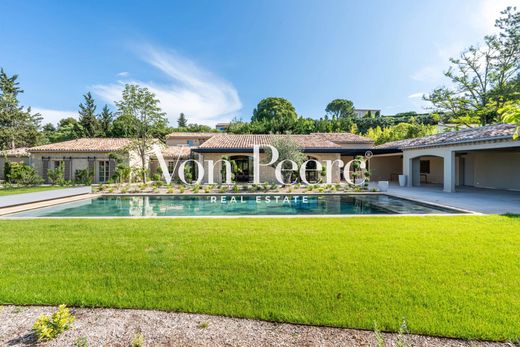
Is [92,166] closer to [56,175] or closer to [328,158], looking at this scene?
[56,175]

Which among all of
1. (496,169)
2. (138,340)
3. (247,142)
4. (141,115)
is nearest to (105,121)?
(141,115)

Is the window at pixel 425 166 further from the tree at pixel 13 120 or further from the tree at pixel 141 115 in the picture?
the tree at pixel 13 120

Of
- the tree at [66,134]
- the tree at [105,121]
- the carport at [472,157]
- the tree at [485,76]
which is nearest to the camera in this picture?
the carport at [472,157]

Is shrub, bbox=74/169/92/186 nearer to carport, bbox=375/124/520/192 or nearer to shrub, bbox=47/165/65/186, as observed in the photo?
shrub, bbox=47/165/65/186

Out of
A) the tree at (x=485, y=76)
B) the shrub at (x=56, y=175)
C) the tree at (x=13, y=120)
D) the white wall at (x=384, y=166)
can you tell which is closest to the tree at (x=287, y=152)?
the white wall at (x=384, y=166)

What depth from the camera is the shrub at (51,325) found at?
2992 mm

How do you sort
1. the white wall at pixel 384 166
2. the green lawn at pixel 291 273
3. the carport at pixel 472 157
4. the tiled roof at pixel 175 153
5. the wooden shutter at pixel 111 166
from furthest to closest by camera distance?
the white wall at pixel 384 166, the tiled roof at pixel 175 153, the wooden shutter at pixel 111 166, the carport at pixel 472 157, the green lawn at pixel 291 273

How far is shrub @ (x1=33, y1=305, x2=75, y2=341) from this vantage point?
2992mm

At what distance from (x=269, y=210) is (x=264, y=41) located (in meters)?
14.7

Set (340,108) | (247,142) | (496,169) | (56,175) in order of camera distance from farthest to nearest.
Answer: (340,108) < (247,142) < (56,175) < (496,169)

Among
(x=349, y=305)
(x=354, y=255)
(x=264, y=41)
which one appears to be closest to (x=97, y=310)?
(x=349, y=305)

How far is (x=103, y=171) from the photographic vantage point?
2647cm

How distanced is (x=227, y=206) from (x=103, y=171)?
61.8 feet

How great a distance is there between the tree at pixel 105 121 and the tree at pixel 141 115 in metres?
24.6
